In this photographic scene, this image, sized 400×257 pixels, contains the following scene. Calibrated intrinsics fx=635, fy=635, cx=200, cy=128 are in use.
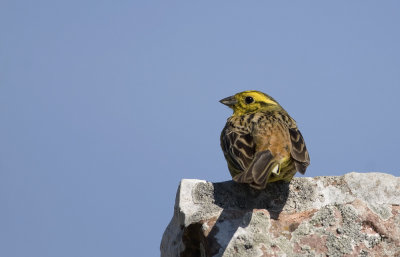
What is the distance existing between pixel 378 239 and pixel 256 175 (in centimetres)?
104

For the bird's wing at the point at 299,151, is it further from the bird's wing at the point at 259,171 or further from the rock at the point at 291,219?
the rock at the point at 291,219

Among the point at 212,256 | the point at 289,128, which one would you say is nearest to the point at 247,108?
the point at 289,128

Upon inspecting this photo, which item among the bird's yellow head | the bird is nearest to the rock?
the bird

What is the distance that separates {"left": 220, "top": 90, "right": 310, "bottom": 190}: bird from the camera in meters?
4.64


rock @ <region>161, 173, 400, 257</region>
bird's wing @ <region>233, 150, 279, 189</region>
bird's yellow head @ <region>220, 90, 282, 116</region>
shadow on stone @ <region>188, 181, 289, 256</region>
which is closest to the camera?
rock @ <region>161, 173, 400, 257</region>

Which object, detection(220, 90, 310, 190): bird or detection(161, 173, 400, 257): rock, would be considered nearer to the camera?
detection(161, 173, 400, 257): rock

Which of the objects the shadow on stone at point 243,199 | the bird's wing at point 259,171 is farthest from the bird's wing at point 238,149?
the shadow on stone at point 243,199

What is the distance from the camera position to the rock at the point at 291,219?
354 cm

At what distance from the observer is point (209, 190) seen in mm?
4227

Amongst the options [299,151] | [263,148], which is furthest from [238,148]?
[299,151]

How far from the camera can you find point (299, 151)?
5.32 meters

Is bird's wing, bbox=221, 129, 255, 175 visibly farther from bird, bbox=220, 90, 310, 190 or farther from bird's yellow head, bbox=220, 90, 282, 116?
bird's yellow head, bbox=220, 90, 282, 116

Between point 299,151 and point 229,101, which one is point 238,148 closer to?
point 299,151

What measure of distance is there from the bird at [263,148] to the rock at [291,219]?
19 centimetres
